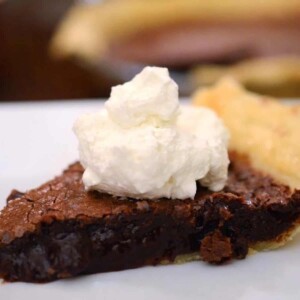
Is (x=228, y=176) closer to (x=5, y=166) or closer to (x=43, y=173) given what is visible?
(x=43, y=173)

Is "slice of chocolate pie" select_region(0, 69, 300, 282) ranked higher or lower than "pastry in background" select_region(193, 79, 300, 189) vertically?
lower

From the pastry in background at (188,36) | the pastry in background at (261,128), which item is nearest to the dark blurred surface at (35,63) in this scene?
the pastry in background at (188,36)

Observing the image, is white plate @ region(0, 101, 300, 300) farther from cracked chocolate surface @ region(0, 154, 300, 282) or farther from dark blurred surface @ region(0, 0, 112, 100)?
dark blurred surface @ region(0, 0, 112, 100)

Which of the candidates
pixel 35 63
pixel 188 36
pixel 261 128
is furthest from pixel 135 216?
pixel 35 63

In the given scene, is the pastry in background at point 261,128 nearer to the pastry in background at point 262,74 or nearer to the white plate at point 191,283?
the white plate at point 191,283

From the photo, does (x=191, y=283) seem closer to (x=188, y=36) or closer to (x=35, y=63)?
(x=188, y=36)

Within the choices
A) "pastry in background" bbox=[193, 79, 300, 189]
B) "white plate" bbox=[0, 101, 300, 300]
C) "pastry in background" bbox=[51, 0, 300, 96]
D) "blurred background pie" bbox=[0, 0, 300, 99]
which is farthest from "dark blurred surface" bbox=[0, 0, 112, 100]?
"white plate" bbox=[0, 101, 300, 300]
